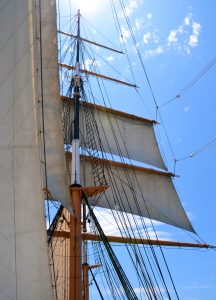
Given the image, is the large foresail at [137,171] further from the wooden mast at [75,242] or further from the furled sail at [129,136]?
the wooden mast at [75,242]

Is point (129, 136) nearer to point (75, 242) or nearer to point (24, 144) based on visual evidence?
point (75, 242)

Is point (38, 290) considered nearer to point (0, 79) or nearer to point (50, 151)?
point (50, 151)

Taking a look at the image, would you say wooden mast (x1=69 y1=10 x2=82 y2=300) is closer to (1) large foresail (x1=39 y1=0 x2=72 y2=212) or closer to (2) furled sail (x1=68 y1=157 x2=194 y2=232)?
(1) large foresail (x1=39 y1=0 x2=72 y2=212)

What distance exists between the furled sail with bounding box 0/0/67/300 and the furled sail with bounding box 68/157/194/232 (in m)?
10.4

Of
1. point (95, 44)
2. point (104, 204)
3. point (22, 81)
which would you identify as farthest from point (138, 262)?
point (95, 44)

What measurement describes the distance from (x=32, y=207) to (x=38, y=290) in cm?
116

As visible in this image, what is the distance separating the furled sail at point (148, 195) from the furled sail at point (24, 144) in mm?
10372

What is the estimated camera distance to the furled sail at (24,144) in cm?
583

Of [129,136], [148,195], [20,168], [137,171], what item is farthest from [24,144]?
[129,136]

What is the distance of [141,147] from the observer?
2116 centimetres

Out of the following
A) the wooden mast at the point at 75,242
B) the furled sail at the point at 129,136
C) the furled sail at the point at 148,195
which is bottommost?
the wooden mast at the point at 75,242

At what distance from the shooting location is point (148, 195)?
19.3 metres

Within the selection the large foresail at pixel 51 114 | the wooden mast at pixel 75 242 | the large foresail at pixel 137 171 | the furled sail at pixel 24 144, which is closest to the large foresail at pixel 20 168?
the furled sail at pixel 24 144

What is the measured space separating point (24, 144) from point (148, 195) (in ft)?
43.3
